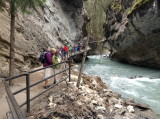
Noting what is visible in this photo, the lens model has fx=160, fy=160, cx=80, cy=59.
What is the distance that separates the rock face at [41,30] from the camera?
9.45 m

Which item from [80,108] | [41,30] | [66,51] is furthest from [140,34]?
[80,108]

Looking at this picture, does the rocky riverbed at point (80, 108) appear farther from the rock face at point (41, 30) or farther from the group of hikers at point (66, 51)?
the group of hikers at point (66, 51)

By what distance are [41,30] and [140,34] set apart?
13743 mm

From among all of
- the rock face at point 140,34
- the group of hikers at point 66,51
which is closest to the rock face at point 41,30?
the group of hikers at point 66,51

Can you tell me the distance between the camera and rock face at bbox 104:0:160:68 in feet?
65.5

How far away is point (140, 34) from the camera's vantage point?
22562 millimetres

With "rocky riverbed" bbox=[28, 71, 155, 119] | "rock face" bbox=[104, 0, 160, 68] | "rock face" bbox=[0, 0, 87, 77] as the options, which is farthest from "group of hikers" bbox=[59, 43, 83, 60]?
"rocky riverbed" bbox=[28, 71, 155, 119]

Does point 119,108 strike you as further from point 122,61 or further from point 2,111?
point 122,61

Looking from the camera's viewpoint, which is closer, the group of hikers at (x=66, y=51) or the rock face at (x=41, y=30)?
the rock face at (x=41, y=30)

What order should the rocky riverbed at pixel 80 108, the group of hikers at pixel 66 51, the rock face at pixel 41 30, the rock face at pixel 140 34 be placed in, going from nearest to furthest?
the rocky riverbed at pixel 80 108 < the rock face at pixel 41 30 < the group of hikers at pixel 66 51 < the rock face at pixel 140 34

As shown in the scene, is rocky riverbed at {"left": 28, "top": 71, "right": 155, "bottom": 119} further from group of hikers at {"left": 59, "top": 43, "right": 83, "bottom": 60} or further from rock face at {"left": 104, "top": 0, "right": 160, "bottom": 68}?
rock face at {"left": 104, "top": 0, "right": 160, "bottom": 68}

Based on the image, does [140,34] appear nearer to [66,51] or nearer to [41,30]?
[66,51]

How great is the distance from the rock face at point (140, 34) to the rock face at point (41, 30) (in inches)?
337

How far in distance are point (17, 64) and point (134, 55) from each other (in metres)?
21.0
